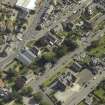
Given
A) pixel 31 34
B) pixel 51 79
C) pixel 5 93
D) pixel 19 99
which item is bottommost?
pixel 19 99

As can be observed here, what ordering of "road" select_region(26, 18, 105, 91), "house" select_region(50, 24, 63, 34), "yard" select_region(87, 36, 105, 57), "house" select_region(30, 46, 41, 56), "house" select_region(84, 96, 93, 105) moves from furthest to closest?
"house" select_region(50, 24, 63, 34) → "yard" select_region(87, 36, 105, 57) → "house" select_region(30, 46, 41, 56) → "road" select_region(26, 18, 105, 91) → "house" select_region(84, 96, 93, 105)

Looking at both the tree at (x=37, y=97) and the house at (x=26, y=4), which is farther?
the house at (x=26, y=4)

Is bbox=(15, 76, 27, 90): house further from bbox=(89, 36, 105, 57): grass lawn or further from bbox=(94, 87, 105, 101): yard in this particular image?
bbox=(89, 36, 105, 57): grass lawn

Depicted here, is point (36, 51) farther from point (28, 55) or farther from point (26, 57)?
point (26, 57)

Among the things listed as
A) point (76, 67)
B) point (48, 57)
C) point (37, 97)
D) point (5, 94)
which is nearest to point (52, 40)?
point (48, 57)

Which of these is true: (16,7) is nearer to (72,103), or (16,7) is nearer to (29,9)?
(29,9)

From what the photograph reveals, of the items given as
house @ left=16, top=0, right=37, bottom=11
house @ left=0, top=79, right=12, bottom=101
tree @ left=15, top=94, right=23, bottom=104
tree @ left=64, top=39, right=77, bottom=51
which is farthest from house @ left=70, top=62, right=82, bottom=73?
house @ left=16, top=0, right=37, bottom=11

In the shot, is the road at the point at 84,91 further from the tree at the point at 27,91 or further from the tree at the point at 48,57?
the tree at the point at 48,57

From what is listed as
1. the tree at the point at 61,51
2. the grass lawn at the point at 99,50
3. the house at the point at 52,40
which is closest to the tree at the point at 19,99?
the tree at the point at 61,51

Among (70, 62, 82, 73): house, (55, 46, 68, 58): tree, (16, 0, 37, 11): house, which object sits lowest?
(70, 62, 82, 73): house
